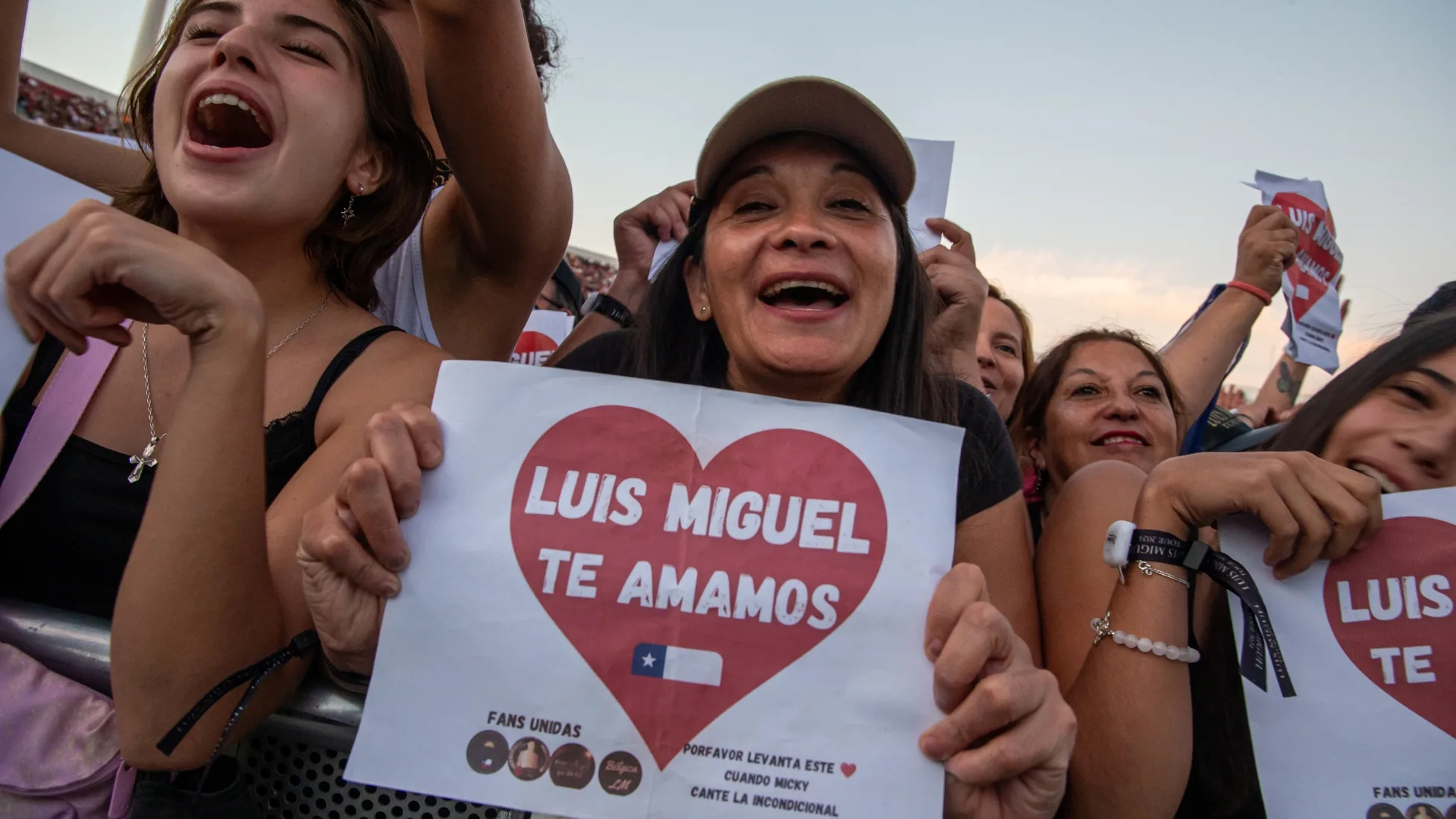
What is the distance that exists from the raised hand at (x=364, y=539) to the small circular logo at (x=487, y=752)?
0.68 ft

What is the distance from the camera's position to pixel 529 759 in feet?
3.88

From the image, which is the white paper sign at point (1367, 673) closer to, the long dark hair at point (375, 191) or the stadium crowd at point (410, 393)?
the stadium crowd at point (410, 393)

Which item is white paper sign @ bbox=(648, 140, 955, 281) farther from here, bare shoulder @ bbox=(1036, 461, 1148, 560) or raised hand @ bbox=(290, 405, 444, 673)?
raised hand @ bbox=(290, 405, 444, 673)

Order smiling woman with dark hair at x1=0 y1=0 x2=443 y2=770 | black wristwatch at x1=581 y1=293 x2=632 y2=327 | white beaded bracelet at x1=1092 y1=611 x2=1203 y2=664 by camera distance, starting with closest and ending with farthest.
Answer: smiling woman with dark hair at x1=0 y1=0 x2=443 y2=770, white beaded bracelet at x1=1092 y1=611 x2=1203 y2=664, black wristwatch at x1=581 y1=293 x2=632 y2=327

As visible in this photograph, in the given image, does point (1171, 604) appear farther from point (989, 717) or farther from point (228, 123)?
point (228, 123)

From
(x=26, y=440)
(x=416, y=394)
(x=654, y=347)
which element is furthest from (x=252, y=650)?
(x=654, y=347)

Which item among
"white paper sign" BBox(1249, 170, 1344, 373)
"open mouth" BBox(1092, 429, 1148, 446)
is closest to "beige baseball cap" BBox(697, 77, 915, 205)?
"open mouth" BBox(1092, 429, 1148, 446)

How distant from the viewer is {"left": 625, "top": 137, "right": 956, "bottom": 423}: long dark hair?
Result: 6.47 ft

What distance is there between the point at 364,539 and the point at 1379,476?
1.83m

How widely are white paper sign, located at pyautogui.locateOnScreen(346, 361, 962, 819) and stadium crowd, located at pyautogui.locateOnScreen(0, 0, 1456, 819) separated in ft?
0.25

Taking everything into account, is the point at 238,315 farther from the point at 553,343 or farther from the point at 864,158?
the point at 553,343

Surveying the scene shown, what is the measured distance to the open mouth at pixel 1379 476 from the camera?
1.61 meters

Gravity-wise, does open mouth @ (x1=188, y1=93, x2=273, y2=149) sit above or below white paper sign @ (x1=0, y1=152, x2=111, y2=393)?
above

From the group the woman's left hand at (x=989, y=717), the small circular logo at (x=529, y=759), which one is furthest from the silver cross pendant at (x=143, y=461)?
the woman's left hand at (x=989, y=717)
